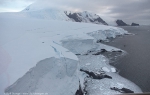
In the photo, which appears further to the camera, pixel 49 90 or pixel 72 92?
pixel 72 92

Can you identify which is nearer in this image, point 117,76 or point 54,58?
point 54,58

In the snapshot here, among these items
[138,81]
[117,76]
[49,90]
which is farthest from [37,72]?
[138,81]

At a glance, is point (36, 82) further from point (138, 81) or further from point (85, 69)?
point (138, 81)

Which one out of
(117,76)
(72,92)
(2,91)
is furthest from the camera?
(117,76)

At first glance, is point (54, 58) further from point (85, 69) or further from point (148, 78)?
point (148, 78)

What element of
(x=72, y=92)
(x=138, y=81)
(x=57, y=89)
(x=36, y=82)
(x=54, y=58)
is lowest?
(x=138, y=81)

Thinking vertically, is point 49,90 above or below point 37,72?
below

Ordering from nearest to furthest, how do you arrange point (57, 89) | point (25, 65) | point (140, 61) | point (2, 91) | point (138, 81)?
Result: point (2, 91)
point (25, 65)
point (57, 89)
point (138, 81)
point (140, 61)

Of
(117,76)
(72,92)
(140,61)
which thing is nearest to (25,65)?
(72,92)

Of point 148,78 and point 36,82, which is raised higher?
point 36,82
